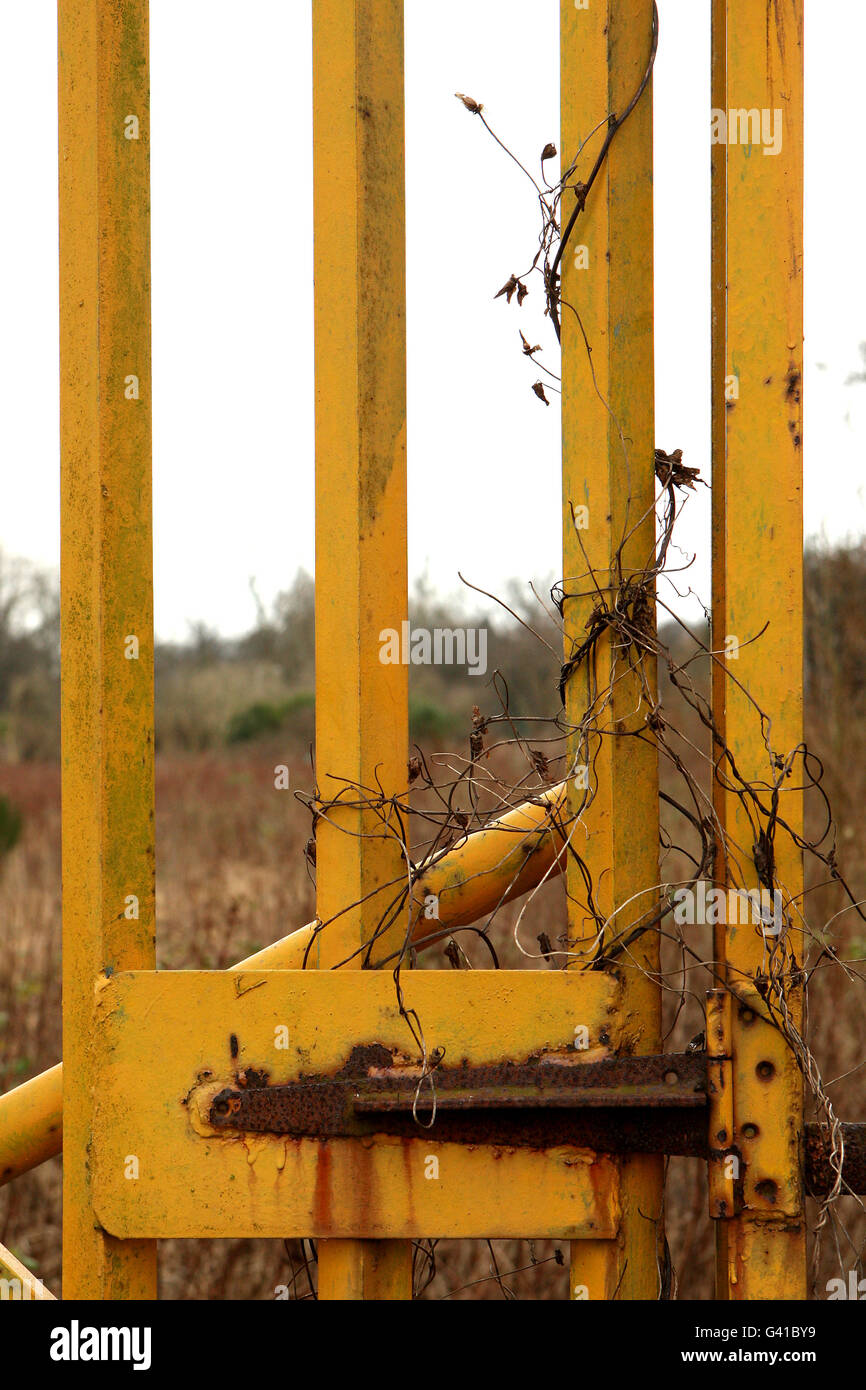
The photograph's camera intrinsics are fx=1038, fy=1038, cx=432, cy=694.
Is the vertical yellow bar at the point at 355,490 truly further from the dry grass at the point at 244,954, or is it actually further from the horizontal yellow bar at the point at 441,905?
the dry grass at the point at 244,954

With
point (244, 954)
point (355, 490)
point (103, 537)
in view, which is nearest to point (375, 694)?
point (355, 490)

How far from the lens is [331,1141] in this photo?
1291 millimetres

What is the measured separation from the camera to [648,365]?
134cm

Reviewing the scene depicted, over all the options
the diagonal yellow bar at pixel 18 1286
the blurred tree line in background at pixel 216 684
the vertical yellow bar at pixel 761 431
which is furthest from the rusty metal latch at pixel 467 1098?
the blurred tree line in background at pixel 216 684

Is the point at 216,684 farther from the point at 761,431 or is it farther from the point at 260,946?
the point at 761,431

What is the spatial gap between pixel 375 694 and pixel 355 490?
26 centimetres

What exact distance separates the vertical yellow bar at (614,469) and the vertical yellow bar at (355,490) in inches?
9.2

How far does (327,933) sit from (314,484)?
22.9 inches

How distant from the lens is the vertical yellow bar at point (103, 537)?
1331mm

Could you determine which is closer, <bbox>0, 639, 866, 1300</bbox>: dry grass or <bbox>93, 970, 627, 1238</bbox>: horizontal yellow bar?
<bbox>93, 970, 627, 1238</bbox>: horizontal yellow bar

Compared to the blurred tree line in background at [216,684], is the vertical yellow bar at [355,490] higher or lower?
lower

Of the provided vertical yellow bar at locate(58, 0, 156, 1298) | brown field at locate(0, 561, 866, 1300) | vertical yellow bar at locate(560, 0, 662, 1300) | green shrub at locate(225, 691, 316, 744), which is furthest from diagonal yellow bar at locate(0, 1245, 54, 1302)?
green shrub at locate(225, 691, 316, 744)

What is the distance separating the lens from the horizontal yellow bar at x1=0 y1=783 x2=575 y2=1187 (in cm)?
141

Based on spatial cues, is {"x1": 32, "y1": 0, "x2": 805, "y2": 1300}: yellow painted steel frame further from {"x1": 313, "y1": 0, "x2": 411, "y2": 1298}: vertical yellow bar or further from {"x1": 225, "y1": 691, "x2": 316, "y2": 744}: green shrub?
{"x1": 225, "y1": 691, "x2": 316, "y2": 744}: green shrub
